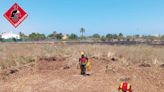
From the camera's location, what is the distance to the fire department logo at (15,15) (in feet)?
31.7

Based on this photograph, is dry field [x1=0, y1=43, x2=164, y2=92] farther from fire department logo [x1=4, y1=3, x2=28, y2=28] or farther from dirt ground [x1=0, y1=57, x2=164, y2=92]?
fire department logo [x1=4, y1=3, x2=28, y2=28]

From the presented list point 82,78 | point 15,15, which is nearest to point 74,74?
point 82,78

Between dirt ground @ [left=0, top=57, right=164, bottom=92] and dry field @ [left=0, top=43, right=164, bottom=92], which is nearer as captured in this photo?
dirt ground @ [left=0, top=57, right=164, bottom=92]

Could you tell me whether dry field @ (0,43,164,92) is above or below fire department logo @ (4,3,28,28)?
below

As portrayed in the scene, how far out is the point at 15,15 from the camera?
9.76 metres

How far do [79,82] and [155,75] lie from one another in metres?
3.51

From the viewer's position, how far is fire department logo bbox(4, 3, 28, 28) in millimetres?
9664

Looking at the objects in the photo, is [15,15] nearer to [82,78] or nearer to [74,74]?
[82,78]

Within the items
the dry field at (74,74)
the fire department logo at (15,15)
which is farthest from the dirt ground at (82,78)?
the fire department logo at (15,15)

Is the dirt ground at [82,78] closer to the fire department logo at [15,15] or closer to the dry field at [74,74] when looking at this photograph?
the dry field at [74,74]

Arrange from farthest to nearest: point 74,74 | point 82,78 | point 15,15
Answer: point 74,74
point 82,78
point 15,15

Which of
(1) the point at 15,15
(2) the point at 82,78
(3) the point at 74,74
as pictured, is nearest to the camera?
(1) the point at 15,15

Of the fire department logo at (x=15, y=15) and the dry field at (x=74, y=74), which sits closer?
the fire department logo at (x=15, y=15)

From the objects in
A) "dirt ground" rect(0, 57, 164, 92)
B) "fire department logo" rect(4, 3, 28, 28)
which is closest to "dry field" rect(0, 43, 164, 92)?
"dirt ground" rect(0, 57, 164, 92)
